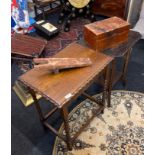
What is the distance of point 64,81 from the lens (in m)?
1.31

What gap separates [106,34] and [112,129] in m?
0.84

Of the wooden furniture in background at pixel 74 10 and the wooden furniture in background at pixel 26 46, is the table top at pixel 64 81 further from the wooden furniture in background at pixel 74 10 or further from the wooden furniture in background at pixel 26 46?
the wooden furniture in background at pixel 74 10

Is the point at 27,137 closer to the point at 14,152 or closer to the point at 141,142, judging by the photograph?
the point at 14,152

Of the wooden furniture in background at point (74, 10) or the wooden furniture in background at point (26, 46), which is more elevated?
the wooden furniture in background at point (74, 10)

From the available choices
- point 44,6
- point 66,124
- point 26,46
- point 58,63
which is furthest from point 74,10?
point 66,124

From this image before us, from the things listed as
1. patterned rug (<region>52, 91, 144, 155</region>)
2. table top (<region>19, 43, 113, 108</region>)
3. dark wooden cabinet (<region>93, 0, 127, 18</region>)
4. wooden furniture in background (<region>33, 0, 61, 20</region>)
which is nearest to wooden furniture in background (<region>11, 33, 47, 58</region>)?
wooden furniture in background (<region>33, 0, 61, 20</region>)

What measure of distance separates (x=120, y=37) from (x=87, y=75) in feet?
1.79

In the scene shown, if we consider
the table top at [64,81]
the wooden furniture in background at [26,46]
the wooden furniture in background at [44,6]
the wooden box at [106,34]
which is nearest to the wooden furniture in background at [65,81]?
the table top at [64,81]

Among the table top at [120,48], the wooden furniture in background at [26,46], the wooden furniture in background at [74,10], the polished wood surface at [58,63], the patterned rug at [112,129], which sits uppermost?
the polished wood surface at [58,63]

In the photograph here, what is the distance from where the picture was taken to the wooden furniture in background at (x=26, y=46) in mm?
2463

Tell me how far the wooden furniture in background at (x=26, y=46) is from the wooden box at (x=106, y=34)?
989 mm

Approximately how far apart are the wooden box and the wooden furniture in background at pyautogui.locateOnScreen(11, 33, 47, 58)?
3.25 ft

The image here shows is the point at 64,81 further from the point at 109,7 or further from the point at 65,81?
the point at 109,7
